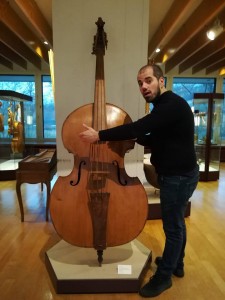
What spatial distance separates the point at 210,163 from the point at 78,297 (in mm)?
3887

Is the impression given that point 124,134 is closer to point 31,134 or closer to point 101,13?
point 101,13

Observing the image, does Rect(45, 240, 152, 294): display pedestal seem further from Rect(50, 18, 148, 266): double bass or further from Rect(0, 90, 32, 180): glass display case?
Rect(0, 90, 32, 180): glass display case

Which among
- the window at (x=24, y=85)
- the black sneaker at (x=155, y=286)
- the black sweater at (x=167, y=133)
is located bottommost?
the black sneaker at (x=155, y=286)

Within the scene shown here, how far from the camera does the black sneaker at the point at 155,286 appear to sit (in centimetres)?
167

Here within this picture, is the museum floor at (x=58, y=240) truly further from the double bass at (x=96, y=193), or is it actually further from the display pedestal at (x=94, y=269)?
the double bass at (x=96, y=193)

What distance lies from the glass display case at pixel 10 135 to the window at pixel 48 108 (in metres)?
1.62

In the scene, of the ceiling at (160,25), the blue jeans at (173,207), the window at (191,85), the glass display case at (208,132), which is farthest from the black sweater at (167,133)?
the window at (191,85)

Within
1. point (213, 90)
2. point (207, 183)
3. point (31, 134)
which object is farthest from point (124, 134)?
point (213, 90)

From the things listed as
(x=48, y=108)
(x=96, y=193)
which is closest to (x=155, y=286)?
(x=96, y=193)

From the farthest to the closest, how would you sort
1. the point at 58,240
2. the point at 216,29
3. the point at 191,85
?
the point at 191,85, the point at 216,29, the point at 58,240

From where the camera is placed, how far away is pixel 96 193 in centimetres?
162

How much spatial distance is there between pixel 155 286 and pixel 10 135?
4100 mm

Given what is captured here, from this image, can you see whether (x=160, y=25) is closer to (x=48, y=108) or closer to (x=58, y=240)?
(x=58, y=240)

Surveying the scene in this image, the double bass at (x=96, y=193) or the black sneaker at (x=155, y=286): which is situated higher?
the double bass at (x=96, y=193)
